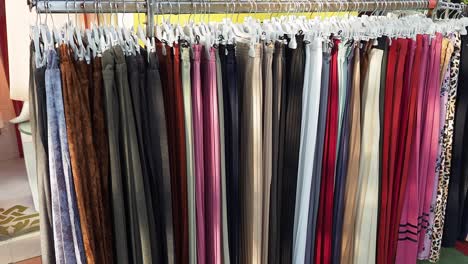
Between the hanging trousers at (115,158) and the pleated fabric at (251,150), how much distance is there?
0.34 m

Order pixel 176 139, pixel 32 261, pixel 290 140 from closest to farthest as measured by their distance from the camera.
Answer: pixel 176 139 → pixel 290 140 → pixel 32 261

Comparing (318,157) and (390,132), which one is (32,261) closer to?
(318,157)

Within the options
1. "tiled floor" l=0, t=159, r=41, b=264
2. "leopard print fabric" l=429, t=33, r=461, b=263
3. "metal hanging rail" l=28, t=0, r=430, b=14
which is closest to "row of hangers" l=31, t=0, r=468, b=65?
"metal hanging rail" l=28, t=0, r=430, b=14

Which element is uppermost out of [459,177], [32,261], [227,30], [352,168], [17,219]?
[227,30]

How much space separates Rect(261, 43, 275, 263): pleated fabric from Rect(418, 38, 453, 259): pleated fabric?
24.6 inches

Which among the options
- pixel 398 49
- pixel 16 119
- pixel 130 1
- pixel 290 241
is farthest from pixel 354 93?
pixel 16 119

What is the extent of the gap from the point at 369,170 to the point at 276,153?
0.34m

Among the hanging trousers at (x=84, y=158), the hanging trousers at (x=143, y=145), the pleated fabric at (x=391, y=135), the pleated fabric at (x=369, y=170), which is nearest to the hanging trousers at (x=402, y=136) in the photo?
the pleated fabric at (x=391, y=135)

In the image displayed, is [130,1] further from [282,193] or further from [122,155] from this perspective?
[282,193]

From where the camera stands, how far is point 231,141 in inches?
43.7

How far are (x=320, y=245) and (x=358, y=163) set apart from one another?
0.29 metres

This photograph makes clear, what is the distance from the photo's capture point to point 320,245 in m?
1.31

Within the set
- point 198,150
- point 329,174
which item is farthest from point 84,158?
point 329,174

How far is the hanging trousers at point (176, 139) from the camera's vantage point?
3.25ft
